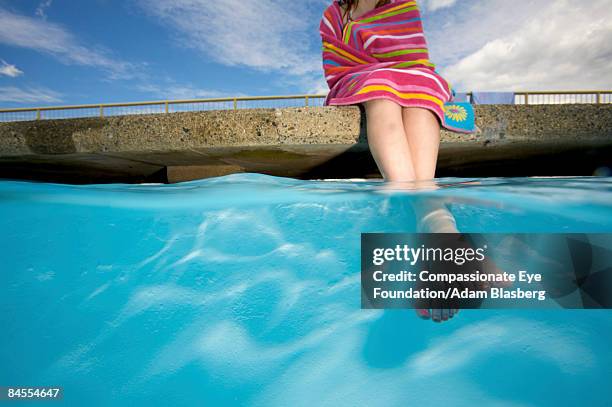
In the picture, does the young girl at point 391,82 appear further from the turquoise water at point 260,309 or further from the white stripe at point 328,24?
the turquoise water at point 260,309

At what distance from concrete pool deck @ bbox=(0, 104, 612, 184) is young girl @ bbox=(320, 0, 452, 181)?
62 cm

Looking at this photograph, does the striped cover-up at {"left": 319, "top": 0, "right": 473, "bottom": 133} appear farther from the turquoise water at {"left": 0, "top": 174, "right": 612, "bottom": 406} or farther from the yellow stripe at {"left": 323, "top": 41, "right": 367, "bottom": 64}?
the turquoise water at {"left": 0, "top": 174, "right": 612, "bottom": 406}

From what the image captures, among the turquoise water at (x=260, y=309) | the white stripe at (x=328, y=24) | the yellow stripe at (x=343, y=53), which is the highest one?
the white stripe at (x=328, y=24)

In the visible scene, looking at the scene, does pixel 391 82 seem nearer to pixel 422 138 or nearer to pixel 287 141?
pixel 422 138

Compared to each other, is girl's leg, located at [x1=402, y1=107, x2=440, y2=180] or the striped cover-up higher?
the striped cover-up

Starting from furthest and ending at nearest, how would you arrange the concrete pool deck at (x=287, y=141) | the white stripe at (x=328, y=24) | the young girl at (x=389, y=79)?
the concrete pool deck at (x=287, y=141) → the white stripe at (x=328, y=24) → the young girl at (x=389, y=79)

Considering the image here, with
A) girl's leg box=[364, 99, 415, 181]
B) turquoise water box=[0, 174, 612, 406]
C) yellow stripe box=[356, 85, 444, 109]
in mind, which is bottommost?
turquoise water box=[0, 174, 612, 406]

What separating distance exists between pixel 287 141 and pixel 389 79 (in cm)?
163

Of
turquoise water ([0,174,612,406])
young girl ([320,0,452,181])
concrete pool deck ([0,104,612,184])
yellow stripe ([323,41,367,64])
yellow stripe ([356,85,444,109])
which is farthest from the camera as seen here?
concrete pool deck ([0,104,612,184])

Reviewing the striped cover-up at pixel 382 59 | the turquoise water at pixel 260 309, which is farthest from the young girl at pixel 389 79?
the turquoise water at pixel 260 309

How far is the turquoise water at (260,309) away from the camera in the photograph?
7.60 ft

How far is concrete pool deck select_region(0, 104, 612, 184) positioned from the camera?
4.43 m

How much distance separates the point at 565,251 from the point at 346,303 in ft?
6.53

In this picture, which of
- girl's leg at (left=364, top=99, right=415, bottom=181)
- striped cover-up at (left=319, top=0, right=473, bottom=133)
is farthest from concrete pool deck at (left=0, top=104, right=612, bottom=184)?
girl's leg at (left=364, top=99, right=415, bottom=181)
